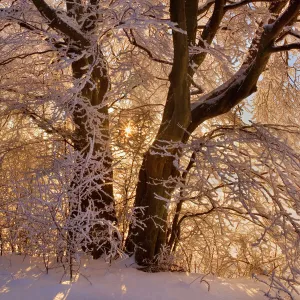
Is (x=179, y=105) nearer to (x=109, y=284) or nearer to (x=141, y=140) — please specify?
(x=141, y=140)

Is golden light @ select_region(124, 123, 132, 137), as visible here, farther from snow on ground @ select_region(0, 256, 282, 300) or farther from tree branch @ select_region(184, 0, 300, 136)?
snow on ground @ select_region(0, 256, 282, 300)

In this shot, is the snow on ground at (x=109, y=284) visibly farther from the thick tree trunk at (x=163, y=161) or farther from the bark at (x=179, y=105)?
the bark at (x=179, y=105)

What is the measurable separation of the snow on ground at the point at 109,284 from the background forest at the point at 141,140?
205 millimetres

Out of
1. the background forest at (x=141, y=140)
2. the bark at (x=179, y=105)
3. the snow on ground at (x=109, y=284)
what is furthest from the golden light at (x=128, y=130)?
the snow on ground at (x=109, y=284)

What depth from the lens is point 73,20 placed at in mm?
4430

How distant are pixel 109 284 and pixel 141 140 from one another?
2065mm

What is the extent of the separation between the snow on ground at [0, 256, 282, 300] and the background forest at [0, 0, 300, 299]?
20 cm

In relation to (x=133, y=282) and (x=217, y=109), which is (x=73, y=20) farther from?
(x=133, y=282)

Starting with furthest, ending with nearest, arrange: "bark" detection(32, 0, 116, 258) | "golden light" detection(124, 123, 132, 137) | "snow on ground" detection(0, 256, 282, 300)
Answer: "golden light" detection(124, 123, 132, 137)
"bark" detection(32, 0, 116, 258)
"snow on ground" detection(0, 256, 282, 300)

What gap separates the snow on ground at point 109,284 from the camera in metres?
4.02

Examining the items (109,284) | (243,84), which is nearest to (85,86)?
(243,84)

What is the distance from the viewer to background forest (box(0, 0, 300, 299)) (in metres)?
4.07

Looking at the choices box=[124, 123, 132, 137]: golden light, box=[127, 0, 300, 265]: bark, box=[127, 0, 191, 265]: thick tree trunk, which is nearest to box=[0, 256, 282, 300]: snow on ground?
box=[127, 0, 191, 265]: thick tree trunk

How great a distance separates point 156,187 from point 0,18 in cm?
264
